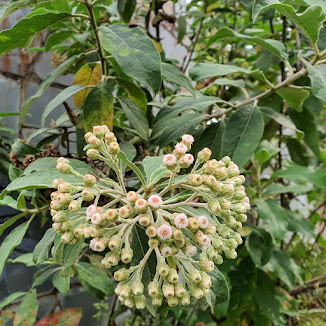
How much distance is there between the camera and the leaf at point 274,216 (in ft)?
2.97

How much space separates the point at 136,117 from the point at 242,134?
0.86ft

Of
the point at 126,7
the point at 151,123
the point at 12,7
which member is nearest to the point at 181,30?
the point at 126,7

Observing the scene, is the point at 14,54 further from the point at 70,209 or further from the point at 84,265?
the point at 70,209

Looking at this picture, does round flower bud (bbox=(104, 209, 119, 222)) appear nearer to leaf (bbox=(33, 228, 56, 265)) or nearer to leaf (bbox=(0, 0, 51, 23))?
leaf (bbox=(33, 228, 56, 265))

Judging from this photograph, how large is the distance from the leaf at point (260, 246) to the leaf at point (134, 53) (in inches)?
27.9

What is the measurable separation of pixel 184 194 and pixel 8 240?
39cm

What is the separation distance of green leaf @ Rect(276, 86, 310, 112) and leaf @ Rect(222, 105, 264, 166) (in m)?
0.08

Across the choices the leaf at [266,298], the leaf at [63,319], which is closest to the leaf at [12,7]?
the leaf at [63,319]

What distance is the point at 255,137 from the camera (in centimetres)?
73

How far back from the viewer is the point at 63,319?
1.08 m

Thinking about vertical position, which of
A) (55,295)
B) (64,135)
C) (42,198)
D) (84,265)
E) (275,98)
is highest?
(275,98)

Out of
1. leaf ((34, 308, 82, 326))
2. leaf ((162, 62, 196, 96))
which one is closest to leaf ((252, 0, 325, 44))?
leaf ((162, 62, 196, 96))

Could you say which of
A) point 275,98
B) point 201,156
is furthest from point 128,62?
point 275,98

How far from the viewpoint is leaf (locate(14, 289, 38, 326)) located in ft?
3.06
